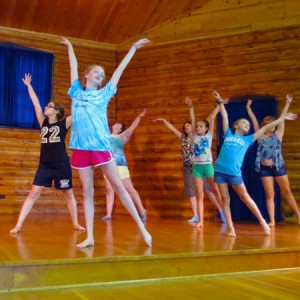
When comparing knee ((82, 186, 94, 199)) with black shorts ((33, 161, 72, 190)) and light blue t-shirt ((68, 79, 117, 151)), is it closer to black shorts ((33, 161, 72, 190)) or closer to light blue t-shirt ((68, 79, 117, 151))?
light blue t-shirt ((68, 79, 117, 151))

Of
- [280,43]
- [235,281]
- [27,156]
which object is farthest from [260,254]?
[27,156]

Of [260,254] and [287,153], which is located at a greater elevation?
[287,153]

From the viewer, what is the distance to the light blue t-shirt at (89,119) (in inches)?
122

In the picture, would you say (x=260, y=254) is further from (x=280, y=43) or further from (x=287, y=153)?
(x=280, y=43)

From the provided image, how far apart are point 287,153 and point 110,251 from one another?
4.16m

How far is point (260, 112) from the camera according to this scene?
645 cm

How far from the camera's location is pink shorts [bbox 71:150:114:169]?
3.09 metres

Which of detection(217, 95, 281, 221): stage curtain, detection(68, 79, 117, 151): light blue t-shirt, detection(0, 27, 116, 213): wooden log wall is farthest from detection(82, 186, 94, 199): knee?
detection(0, 27, 116, 213): wooden log wall

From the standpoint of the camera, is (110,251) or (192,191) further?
(192,191)

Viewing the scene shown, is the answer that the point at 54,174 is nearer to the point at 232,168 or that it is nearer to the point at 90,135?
the point at 90,135

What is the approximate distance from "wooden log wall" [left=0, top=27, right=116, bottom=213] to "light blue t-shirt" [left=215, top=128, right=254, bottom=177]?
3.59m

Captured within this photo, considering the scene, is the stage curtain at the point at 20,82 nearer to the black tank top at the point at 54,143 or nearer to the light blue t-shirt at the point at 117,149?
the light blue t-shirt at the point at 117,149

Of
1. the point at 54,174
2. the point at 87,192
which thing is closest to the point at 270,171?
the point at 54,174

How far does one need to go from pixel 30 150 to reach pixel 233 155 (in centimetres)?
397
